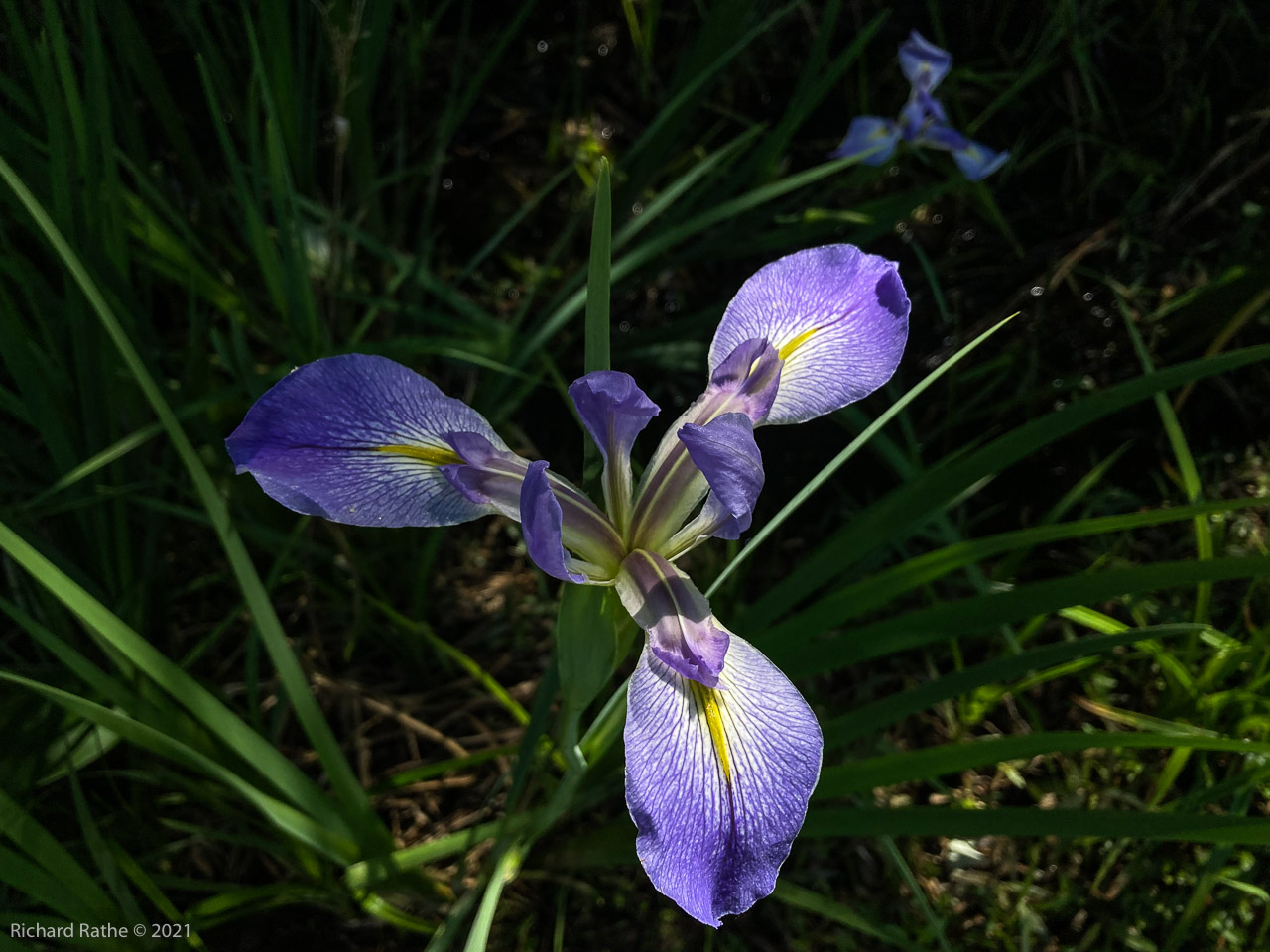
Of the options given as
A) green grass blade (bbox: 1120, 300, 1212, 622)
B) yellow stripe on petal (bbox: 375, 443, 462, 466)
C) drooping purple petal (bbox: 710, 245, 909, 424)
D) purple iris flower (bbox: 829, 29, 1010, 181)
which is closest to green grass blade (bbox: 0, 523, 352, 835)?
yellow stripe on petal (bbox: 375, 443, 462, 466)

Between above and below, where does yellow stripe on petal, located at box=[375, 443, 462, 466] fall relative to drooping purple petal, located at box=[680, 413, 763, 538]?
below

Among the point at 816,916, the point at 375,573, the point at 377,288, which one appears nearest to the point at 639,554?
the point at 375,573

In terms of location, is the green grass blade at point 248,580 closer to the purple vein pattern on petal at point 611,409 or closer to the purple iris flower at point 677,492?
the purple iris flower at point 677,492

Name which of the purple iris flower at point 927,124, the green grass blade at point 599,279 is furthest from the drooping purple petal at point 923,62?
the green grass blade at point 599,279

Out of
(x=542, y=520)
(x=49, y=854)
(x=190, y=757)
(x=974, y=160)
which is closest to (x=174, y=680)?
(x=190, y=757)

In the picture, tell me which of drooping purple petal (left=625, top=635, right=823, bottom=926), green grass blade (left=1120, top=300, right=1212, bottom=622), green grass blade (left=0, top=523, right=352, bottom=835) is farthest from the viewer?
green grass blade (left=1120, top=300, right=1212, bottom=622)

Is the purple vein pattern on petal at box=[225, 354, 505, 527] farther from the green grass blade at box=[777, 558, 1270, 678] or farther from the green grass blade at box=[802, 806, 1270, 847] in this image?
the green grass blade at box=[802, 806, 1270, 847]

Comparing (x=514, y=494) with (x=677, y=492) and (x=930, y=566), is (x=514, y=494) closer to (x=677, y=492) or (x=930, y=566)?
(x=677, y=492)
